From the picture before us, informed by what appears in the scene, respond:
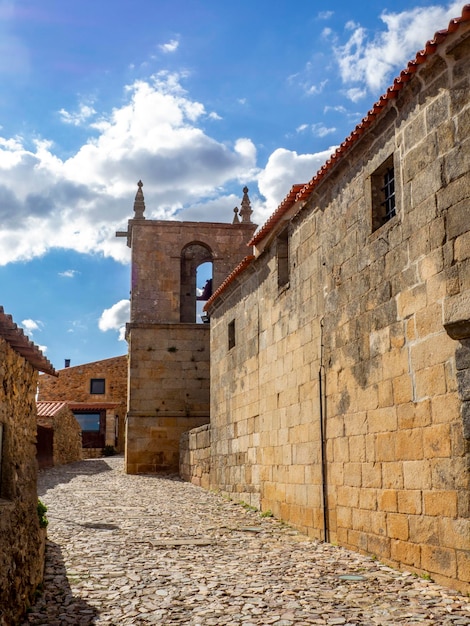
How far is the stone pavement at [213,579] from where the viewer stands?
530 cm

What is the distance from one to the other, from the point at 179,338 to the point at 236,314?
6125 mm

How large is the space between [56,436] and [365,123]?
18.3 metres

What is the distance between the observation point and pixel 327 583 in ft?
21.0

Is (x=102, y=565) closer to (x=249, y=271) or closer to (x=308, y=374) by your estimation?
(x=308, y=374)

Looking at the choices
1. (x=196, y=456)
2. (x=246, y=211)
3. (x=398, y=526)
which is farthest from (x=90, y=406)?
(x=398, y=526)

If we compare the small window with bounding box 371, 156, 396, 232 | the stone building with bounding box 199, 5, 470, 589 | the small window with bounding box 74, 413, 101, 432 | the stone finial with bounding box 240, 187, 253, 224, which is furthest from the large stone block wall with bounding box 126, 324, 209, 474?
the small window with bounding box 74, 413, 101, 432

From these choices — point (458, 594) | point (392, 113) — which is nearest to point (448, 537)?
point (458, 594)

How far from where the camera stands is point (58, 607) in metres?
5.60

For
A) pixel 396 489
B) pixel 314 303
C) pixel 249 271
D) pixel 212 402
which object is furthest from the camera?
pixel 212 402

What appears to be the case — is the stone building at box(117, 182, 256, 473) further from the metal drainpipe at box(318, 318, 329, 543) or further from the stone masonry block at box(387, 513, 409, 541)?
the stone masonry block at box(387, 513, 409, 541)

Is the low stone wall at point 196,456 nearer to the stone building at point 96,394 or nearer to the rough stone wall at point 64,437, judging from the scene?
the rough stone wall at point 64,437

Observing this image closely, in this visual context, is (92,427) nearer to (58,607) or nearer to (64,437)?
(64,437)

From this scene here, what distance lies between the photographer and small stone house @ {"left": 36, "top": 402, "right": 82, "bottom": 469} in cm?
2183

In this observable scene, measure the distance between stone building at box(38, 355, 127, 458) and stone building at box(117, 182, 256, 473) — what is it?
15.6 m
